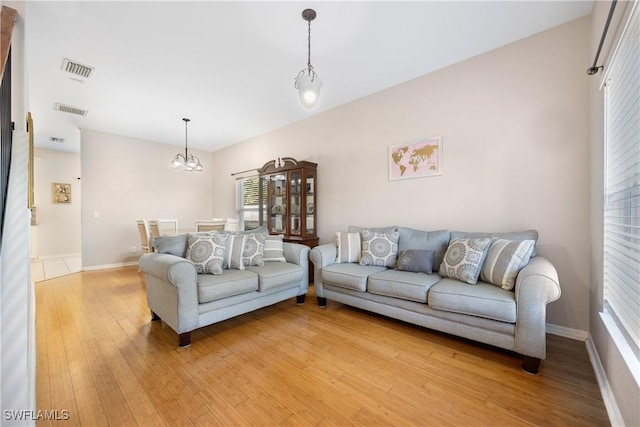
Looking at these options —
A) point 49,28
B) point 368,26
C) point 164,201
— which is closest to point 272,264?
point 368,26

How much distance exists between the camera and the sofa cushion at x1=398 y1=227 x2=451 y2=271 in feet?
8.29

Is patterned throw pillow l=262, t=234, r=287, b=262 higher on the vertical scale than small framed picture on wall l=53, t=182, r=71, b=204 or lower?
lower

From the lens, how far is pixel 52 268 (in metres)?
4.98

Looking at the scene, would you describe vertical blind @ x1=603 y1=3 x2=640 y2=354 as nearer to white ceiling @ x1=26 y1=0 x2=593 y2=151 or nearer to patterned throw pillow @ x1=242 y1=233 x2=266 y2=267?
white ceiling @ x1=26 y1=0 x2=593 y2=151

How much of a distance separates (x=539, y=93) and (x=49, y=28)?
4336mm

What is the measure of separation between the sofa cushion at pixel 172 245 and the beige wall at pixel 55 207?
5882 millimetres

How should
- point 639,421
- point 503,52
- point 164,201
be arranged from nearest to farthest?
point 639,421 < point 503,52 < point 164,201

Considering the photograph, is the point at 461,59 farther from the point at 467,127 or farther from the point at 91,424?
the point at 91,424

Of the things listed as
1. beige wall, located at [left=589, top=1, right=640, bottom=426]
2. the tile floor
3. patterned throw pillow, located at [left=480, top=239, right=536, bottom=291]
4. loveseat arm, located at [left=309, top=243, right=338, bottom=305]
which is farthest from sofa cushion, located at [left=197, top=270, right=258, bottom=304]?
the tile floor

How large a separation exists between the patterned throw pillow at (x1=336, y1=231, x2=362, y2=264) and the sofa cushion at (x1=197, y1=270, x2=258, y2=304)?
1.00m

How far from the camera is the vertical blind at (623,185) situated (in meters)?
1.20

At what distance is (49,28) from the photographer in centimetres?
221

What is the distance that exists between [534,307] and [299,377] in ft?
5.19

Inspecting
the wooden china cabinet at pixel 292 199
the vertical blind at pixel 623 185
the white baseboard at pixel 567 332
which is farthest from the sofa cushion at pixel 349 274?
the vertical blind at pixel 623 185
